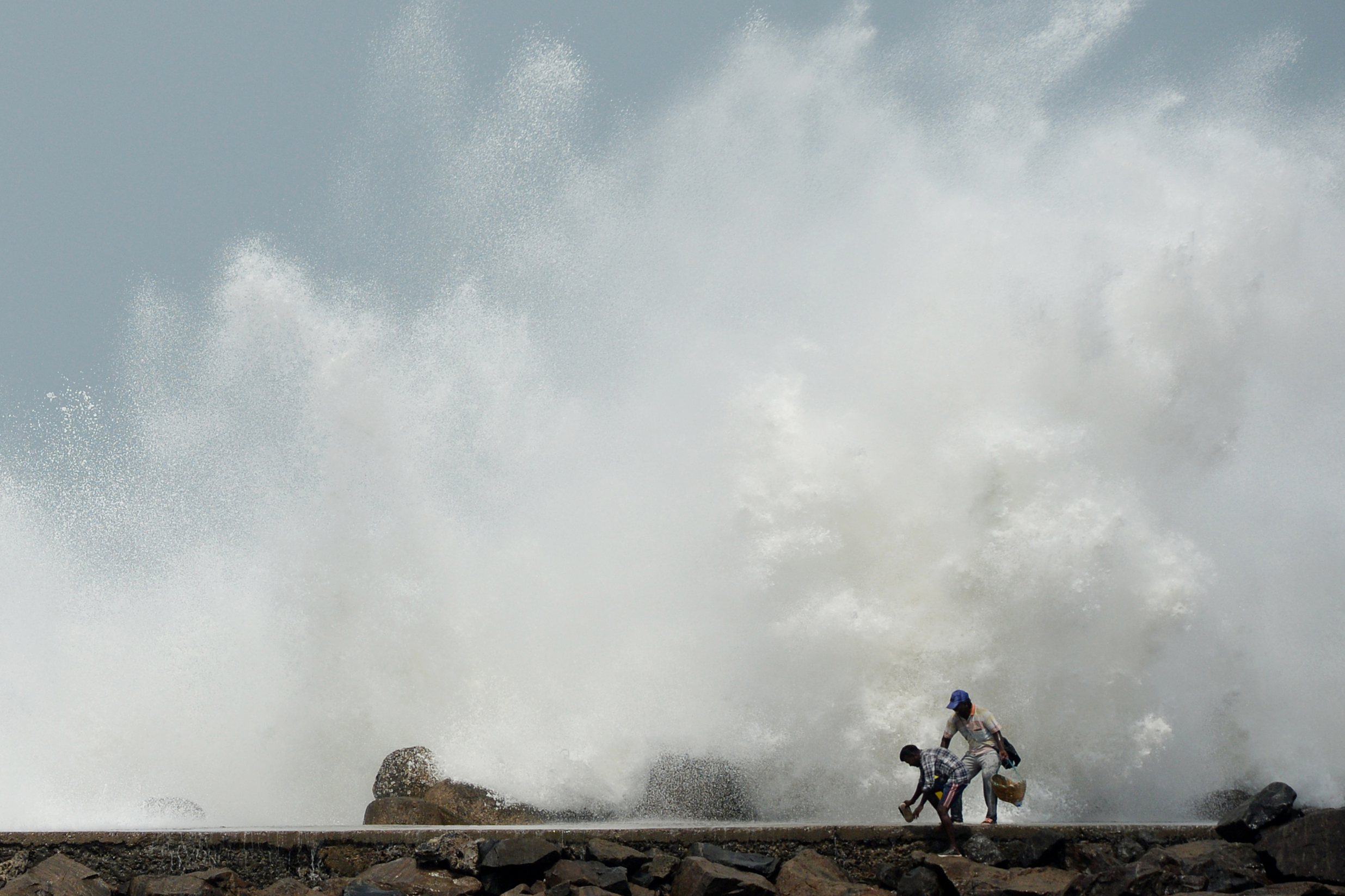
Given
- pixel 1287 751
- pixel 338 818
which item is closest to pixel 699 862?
pixel 1287 751

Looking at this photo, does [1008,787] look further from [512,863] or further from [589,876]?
[512,863]

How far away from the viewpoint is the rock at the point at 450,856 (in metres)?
8.09

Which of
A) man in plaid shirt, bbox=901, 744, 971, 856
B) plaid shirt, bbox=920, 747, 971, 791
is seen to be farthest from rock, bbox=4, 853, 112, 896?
plaid shirt, bbox=920, 747, 971, 791

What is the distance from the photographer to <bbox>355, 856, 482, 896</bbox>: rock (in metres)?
7.82

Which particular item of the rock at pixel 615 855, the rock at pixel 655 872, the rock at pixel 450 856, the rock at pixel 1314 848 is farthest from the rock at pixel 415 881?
the rock at pixel 1314 848

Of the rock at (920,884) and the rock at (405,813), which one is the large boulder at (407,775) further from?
the rock at (920,884)

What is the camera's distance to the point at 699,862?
7.91 meters

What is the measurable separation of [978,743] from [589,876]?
4083mm

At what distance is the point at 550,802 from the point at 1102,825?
273 inches

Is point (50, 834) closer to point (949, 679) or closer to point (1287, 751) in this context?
point (949, 679)

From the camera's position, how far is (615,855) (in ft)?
27.1

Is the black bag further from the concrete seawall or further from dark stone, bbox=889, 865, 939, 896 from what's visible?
dark stone, bbox=889, 865, 939, 896

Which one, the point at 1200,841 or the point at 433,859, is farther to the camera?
the point at 1200,841

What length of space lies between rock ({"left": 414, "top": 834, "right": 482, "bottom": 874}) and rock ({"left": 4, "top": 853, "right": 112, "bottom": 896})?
2.38 meters
